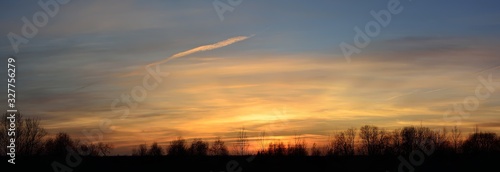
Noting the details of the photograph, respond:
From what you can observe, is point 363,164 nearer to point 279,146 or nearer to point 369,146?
point 279,146

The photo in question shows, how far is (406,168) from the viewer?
48062mm

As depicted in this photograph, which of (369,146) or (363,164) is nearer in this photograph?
(363,164)

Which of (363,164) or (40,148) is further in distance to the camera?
(40,148)

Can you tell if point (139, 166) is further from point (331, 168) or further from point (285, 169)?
point (331, 168)

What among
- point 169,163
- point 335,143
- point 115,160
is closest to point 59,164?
point 115,160

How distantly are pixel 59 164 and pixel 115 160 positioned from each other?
16.4 feet

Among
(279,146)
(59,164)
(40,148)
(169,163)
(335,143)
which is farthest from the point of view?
(335,143)

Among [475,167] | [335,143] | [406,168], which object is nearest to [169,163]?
[406,168]

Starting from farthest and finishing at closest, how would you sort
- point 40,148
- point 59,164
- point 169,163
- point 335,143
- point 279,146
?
1. point 335,143
2. point 279,146
3. point 40,148
4. point 169,163
5. point 59,164

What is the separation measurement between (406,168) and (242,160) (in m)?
13.4

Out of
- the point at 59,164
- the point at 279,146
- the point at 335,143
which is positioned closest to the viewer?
the point at 59,164

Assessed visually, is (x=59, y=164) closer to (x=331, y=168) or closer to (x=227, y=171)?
(x=227, y=171)

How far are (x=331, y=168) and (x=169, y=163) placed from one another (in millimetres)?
13129

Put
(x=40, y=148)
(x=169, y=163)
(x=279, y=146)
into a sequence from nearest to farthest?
1. (x=169, y=163)
2. (x=40, y=148)
3. (x=279, y=146)
